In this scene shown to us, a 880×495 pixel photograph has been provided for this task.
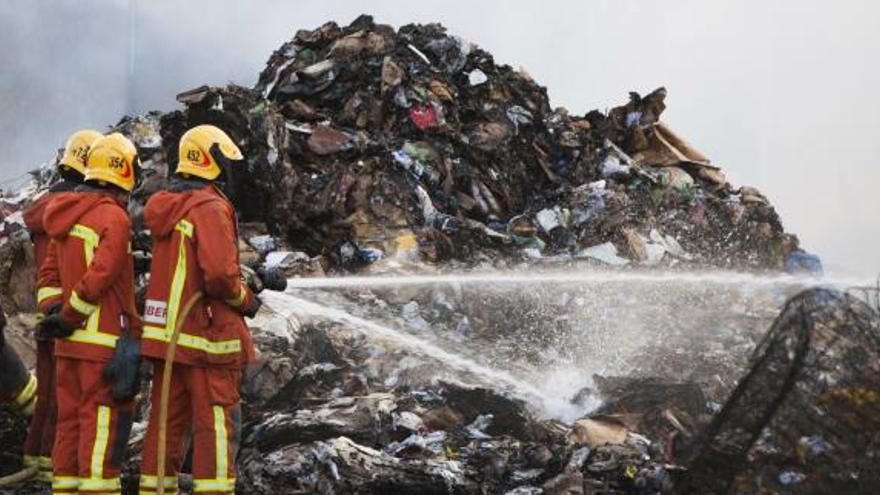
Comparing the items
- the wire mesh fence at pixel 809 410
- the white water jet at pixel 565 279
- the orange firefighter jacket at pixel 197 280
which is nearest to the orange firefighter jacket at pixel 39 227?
the orange firefighter jacket at pixel 197 280

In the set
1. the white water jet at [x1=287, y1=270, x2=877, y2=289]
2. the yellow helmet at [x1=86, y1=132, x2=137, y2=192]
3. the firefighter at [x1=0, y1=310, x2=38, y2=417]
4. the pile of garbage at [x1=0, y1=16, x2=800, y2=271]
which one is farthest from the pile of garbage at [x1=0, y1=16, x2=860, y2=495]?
the yellow helmet at [x1=86, y1=132, x2=137, y2=192]

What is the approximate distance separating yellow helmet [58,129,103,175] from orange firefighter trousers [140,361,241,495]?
111 cm

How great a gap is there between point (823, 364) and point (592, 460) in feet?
5.08

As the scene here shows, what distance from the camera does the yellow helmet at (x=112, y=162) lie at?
408 centimetres

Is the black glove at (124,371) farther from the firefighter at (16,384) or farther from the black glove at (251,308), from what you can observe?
the firefighter at (16,384)

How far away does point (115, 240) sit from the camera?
389cm

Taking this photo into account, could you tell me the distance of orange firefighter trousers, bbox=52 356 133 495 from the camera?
3.80m

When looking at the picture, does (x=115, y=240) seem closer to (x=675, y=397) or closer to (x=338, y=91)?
(x=675, y=397)

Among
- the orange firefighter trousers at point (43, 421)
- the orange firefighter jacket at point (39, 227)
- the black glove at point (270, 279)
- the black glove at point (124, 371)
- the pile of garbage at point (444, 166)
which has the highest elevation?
the pile of garbage at point (444, 166)

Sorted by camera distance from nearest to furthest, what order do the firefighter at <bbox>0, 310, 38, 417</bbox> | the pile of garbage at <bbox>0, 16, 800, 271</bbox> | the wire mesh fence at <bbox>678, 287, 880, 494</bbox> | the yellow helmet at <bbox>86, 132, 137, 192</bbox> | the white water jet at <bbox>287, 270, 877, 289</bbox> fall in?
the wire mesh fence at <bbox>678, 287, 880, 494</bbox>
the yellow helmet at <bbox>86, 132, 137, 192</bbox>
the firefighter at <bbox>0, 310, 38, 417</bbox>
the white water jet at <bbox>287, 270, 877, 289</bbox>
the pile of garbage at <bbox>0, 16, 800, 271</bbox>

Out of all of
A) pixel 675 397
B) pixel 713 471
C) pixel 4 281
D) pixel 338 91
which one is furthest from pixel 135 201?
pixel 713 471

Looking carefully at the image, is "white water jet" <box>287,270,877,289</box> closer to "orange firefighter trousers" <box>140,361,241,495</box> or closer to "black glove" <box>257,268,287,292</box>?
"black glove" <box>257,268,287,292</box>

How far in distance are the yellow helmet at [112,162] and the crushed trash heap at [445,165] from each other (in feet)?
14.7

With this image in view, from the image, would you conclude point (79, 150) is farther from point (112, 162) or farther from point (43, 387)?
point (43, 387)
